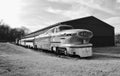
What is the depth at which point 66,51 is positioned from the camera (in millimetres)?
11500

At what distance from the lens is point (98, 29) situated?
91.9ft

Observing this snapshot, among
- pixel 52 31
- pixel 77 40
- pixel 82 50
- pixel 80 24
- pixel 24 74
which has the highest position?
pixel 80 24

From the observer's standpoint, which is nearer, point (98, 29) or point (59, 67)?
point (59, 67)

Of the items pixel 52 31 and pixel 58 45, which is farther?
pixel 52 31

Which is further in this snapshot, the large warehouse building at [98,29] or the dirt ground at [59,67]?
the large warehouse building at [98,29]

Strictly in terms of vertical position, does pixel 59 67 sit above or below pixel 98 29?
Answer: below

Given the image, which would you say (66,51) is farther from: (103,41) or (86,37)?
(103,41)

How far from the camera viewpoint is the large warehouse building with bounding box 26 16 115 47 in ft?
86.9

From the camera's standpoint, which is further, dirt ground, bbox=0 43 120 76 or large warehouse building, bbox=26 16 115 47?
large warehouse building, bbox=26 16 115 47

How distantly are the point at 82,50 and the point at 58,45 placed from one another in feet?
9.86

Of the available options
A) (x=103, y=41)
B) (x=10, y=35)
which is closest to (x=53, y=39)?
(x=103, y=41)

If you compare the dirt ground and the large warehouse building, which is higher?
the large warehouse building

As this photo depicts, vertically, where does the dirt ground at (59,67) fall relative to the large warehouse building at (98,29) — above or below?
below

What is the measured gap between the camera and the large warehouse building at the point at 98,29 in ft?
86.9
